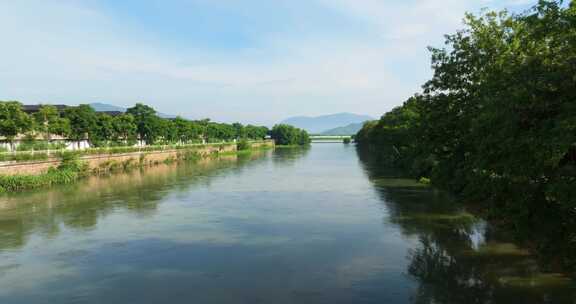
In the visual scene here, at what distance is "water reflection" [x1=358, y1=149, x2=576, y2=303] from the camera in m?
13.4

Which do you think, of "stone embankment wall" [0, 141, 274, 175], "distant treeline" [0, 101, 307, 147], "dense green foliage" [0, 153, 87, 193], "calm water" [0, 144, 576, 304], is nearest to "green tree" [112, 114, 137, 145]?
"distant treeline" [0, 101, 307, 147]

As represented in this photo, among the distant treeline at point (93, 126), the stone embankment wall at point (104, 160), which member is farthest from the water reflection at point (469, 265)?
the distant treeline at point (93, 126)

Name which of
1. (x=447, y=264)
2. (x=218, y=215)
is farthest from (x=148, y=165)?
(x=447, y=264)

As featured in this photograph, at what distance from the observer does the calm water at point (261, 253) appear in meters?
14.0

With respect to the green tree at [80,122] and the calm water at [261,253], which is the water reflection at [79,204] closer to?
the calm water at [261,253]

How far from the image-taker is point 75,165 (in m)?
48.8

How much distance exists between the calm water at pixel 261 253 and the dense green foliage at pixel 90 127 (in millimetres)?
14932

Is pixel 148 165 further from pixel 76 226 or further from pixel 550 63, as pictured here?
pixel 550 63

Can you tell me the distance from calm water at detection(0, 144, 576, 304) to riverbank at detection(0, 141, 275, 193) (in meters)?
5.82

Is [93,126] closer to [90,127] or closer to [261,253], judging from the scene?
[90,127]

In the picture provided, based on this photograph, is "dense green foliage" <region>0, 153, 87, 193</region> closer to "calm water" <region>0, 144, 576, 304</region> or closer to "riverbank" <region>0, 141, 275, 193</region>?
"riverbank" <region>0, 141, 275, 193</region>

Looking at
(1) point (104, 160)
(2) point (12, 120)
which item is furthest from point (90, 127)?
(2) point (12, 120)

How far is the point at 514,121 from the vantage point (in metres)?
10.8

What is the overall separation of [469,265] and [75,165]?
46110 millimetres
